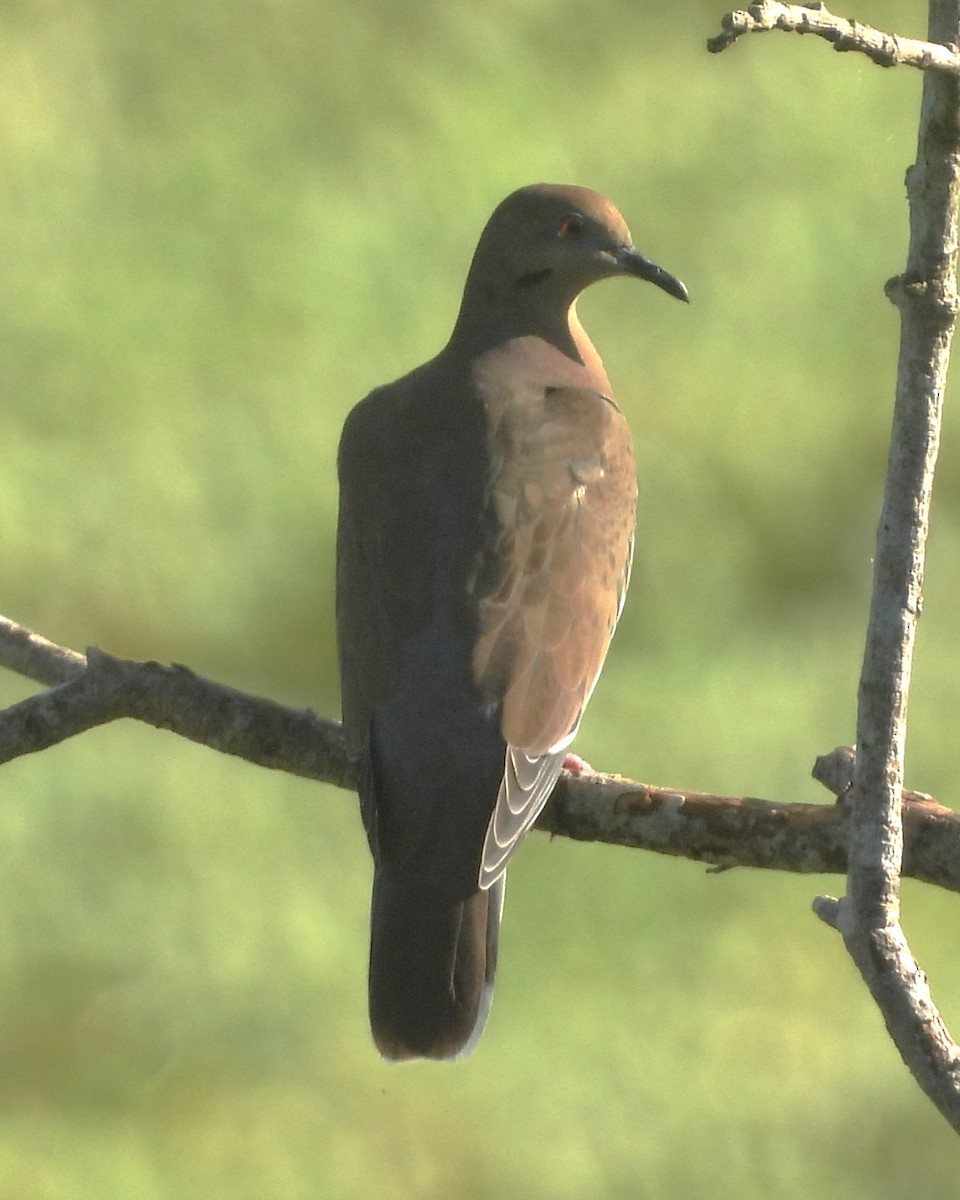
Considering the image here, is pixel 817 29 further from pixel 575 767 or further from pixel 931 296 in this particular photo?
Result: pixel 575 767

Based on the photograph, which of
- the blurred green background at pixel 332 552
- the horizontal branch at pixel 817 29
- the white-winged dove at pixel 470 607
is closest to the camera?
the horizontal branch at pixel 817 29

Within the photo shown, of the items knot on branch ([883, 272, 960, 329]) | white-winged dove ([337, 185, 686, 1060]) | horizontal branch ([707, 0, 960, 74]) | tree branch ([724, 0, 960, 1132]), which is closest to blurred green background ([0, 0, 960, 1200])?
white-winged dove ([337, 185, 686, 1060])

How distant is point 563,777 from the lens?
2.29 meters

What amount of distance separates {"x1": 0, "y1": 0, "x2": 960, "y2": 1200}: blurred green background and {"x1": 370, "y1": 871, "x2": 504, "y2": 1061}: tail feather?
2210mm

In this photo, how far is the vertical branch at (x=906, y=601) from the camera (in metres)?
1.67

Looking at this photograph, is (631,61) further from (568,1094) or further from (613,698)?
(568,1094)

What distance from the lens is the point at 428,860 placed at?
2.15 m

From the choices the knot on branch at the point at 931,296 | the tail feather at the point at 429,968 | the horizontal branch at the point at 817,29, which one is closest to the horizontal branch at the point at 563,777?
the tail feather at the point at 429,968

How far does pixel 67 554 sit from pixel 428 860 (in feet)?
10.2

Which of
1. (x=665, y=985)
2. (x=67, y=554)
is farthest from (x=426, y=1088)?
(x=67, y=554)

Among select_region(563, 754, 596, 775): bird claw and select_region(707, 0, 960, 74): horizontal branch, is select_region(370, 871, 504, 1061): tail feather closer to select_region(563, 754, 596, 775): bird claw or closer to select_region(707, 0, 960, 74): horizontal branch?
select_region(563, 754, 596, 775): bird claw

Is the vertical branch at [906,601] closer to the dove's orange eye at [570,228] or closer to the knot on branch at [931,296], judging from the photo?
the knot on branch at [931,296]

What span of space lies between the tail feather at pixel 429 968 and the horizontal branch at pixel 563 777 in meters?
0.15

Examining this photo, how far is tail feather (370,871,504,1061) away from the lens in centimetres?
216
